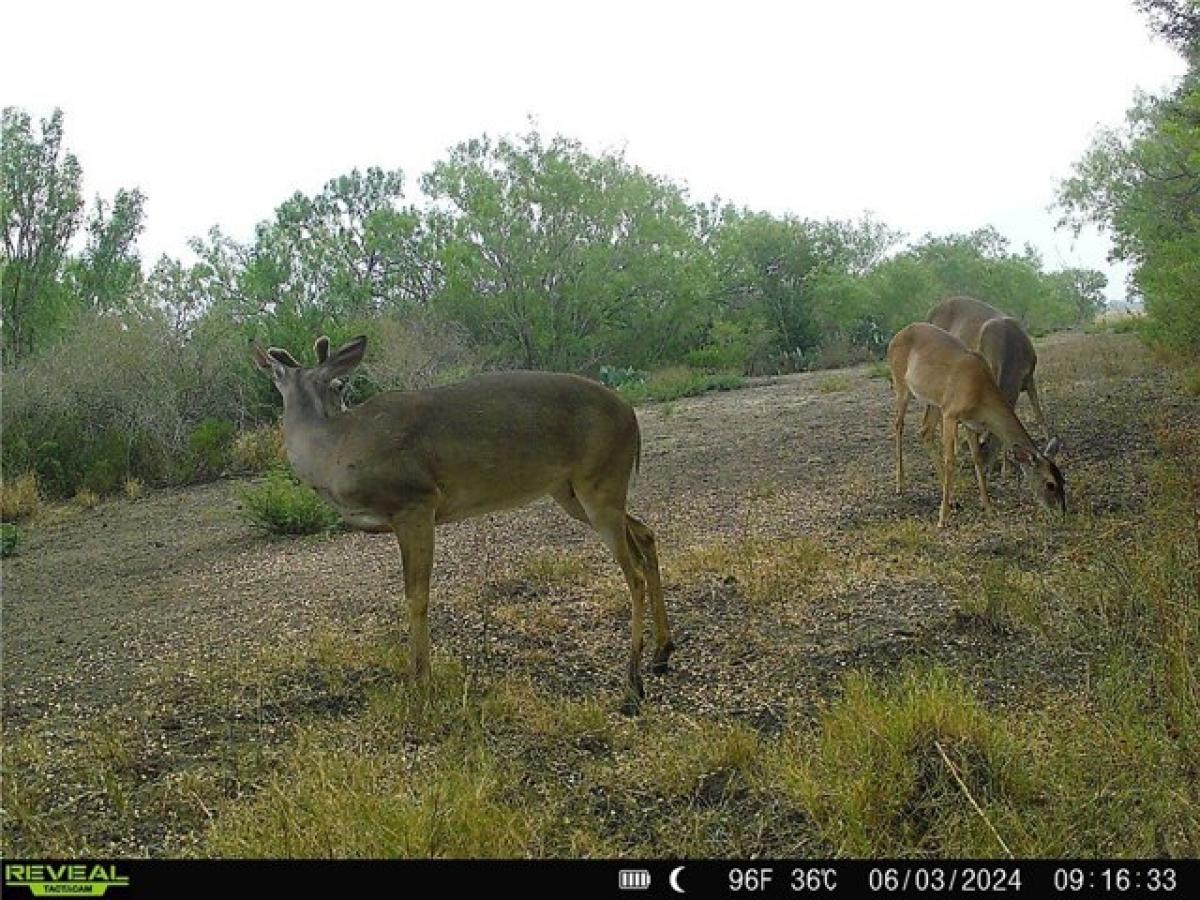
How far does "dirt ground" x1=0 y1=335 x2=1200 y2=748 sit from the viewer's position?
562cm

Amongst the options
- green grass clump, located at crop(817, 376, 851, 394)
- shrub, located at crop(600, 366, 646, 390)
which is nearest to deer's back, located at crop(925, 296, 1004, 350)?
green grass clump, located at crop(817, 376, 851, 394)

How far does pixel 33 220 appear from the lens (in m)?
22.4

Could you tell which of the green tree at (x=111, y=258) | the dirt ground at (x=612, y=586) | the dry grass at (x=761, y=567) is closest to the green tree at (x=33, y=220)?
the green tree at (x=111, y=258)

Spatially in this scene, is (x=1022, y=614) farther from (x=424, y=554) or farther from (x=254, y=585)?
(x=254, y=585)

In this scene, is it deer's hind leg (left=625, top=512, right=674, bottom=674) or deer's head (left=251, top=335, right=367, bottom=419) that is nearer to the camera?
deer's hind leg (left=625, top=512, right=674, bottom=674)

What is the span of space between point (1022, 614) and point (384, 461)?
3468mm

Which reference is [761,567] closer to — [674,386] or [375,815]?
[375,815]

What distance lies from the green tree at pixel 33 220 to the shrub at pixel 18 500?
28.3 ft

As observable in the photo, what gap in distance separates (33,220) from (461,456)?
20.4 meters

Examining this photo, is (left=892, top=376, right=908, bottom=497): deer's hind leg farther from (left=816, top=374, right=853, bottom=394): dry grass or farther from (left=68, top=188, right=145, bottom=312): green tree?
(left=68, top=188, right=145, bottom=312): green tree

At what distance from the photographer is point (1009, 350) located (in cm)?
1149

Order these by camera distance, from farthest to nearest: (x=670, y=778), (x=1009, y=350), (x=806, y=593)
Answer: (x=1009, y=350)
(x=806, y=593)
(x=670, y=778)

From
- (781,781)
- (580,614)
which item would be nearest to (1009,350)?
(580,614)

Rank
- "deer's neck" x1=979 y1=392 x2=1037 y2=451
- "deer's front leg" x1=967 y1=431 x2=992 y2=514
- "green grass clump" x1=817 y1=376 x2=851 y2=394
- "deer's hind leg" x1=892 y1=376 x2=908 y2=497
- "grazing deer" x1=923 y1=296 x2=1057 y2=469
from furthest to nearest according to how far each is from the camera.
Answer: "green grass clump" x1=817 y1=376 x2=851 y2=394 < "grazing deer" x1=923 y1=296 x2=1057 y2=469 < "deer's hind leg" x1=892 y1=376 x2=908 y2=497 < "deer's neck" x1=979 y1=392 x2=1037 y2=451 < "deer's front leg" x1=967 y1=431 x2=992 y2=514
